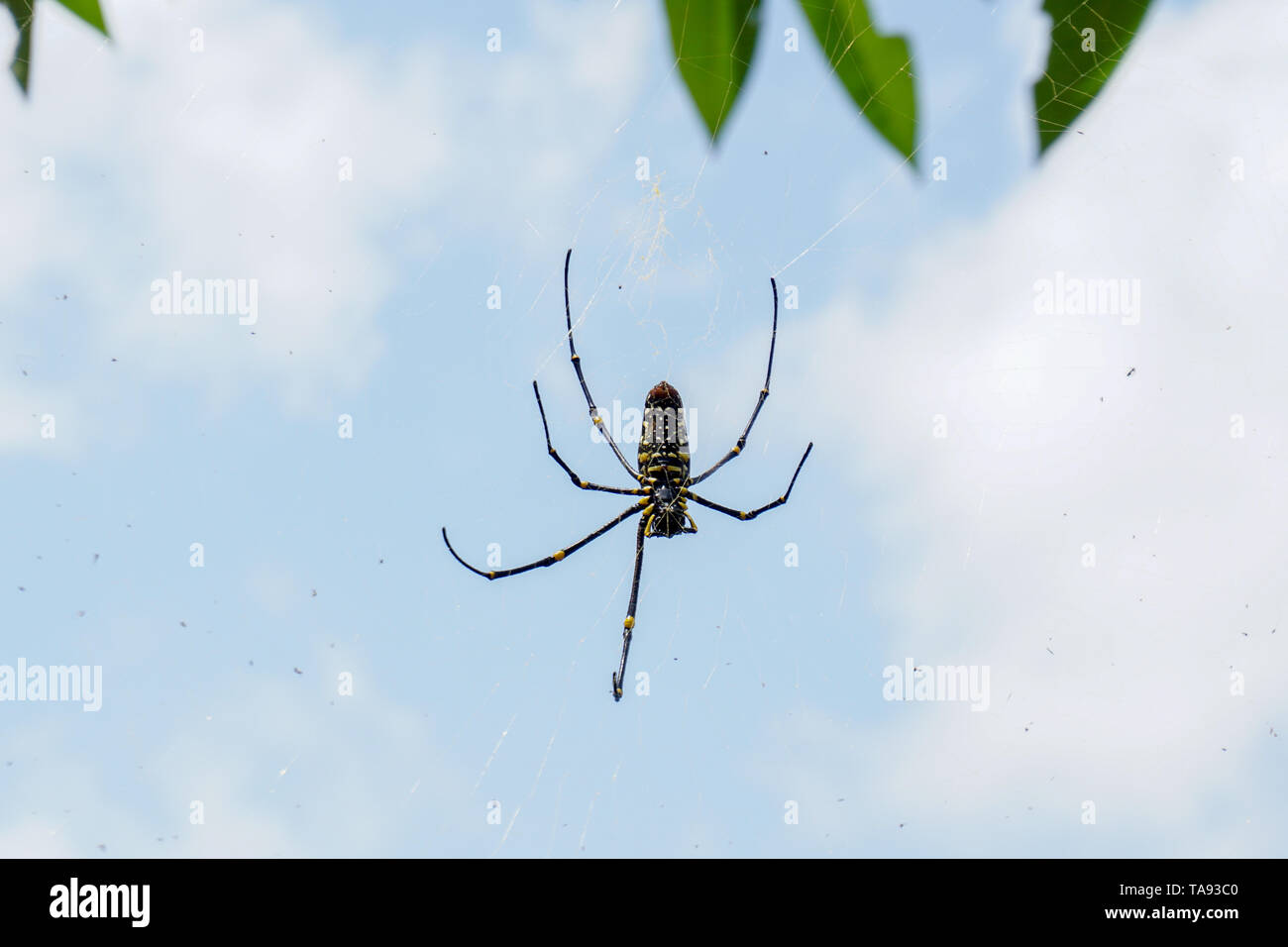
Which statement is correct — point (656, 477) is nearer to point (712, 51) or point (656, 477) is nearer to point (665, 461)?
point (665, 461)

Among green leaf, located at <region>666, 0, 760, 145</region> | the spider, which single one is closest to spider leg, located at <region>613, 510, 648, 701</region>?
the spider

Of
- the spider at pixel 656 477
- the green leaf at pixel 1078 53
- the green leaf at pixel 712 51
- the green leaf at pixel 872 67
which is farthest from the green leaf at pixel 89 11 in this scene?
the spider at pixel 656 477

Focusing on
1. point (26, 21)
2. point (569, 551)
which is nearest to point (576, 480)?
point (569, 551)

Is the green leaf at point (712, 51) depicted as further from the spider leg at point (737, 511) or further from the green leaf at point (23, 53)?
the spider leg at point (737, 511)

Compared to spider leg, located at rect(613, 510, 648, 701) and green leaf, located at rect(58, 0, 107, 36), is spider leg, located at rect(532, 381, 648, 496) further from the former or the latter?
green leaf, located at rect(58, 0, 107, 36)
